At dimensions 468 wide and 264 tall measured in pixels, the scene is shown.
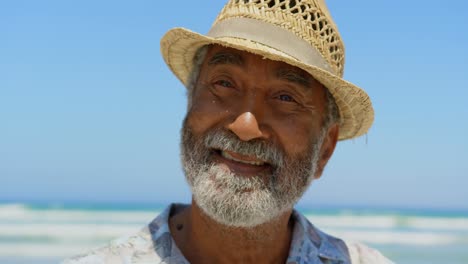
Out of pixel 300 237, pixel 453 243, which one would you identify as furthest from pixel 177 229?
pixel 453 243

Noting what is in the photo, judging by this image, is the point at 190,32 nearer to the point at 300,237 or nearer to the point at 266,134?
the point at 266,134

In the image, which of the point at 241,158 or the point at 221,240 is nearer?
the point at 241,158

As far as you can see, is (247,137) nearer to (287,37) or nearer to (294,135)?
(294,135)

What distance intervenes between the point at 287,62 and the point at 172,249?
90cm

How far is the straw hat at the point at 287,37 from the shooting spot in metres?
2.90

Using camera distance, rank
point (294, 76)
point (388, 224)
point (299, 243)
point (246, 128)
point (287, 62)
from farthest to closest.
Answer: point (388, 224)
point (299, 243)
point (294, 76)
point (287, 62)
point (246, 128)

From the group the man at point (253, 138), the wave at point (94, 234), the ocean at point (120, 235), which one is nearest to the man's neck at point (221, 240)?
the man at point (253, 138)

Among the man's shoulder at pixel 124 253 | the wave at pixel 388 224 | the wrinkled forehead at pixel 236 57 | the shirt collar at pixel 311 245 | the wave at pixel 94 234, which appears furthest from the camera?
the wave at pixel 388 224

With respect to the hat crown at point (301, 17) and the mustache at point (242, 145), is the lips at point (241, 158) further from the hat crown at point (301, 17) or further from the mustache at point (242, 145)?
the hat crown at point (301, 17)

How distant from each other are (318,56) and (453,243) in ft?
46.1

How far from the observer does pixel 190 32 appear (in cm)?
303

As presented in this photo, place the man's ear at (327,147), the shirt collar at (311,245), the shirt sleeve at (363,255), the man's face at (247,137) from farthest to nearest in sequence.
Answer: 1. the man's ear at (327,147)
2. the shirt sleeve at (363,255)
3. the shirt collar at (311,245)
4. the man's face at (247,137)

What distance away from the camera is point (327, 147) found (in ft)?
11.1

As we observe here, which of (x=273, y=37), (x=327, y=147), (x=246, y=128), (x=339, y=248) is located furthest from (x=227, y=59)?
(x=339, y=248)
